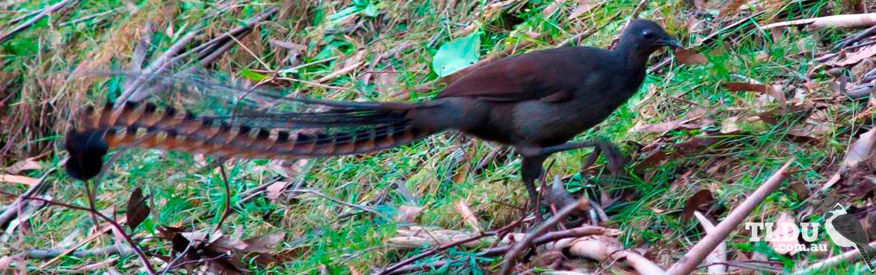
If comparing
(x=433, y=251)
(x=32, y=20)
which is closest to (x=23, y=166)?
A: (x=32, y=20)

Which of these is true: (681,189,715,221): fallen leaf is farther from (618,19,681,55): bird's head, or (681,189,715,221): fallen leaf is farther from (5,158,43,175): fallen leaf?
(5,158,43,175): fallen leaf

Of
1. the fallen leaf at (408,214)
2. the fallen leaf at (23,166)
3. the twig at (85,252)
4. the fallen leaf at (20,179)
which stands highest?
the fallen leaf at (408,214)

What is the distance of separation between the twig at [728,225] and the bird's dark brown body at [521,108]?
3.73ft

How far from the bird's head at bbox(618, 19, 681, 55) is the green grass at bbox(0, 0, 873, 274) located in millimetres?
409

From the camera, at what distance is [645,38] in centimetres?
460

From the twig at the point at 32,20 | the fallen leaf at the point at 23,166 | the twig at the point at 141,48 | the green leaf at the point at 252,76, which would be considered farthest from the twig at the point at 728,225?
the twig at the point at 32,20

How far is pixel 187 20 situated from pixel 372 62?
1.55 m

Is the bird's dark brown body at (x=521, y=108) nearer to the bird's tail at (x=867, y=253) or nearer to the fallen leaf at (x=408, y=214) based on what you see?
the fallen leaf at (x=408, y=214)

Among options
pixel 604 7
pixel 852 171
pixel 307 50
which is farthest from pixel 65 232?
pixel 852 171

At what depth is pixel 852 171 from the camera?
13.1 feet

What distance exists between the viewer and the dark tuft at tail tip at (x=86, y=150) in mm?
3709

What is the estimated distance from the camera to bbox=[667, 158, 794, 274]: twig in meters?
3.33

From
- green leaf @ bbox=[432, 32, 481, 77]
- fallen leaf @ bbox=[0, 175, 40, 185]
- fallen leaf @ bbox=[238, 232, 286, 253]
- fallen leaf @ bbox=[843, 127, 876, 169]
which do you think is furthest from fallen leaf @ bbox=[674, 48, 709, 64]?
fallen leaf @ bbox=[0, 175, 40, 185]

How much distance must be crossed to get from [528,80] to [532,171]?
0.36 m
